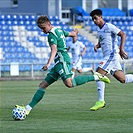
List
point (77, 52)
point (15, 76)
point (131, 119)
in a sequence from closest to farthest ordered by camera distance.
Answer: point (131, 119) < point (77, 52) < point (15, 76)

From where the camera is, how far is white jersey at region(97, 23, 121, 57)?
14.7 metres

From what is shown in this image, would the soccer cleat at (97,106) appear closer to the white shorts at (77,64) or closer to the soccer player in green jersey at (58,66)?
the soccer player in green jersey at (58,66)

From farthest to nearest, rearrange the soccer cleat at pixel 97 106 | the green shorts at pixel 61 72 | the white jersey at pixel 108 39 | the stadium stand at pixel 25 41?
the stadium stand at pixel 25 41
the white jersey at pixel 108 39
the soccer cleat at pixel 97 106
the green shorts at pixel 61 72

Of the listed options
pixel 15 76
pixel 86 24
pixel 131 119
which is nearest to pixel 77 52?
pixel 15 76

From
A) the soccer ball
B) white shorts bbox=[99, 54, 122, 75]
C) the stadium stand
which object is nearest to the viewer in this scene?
the soccer ball

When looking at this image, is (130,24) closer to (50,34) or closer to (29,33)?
(29,33)

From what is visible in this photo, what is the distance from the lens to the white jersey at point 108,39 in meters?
14.7

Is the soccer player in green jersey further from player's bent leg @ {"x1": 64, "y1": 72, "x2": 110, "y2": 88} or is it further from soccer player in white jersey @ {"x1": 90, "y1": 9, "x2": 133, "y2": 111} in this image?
soccer player in white jersey @ {"x1": 90, "y1": 9, "x2": 133, "y2": 111}

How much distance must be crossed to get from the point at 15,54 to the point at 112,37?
905 inches

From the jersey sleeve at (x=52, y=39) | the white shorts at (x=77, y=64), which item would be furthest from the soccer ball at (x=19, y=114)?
the white shorts at (x=77, y=64)

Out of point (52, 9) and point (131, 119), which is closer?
point (131, 119)

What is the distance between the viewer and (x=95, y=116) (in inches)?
512

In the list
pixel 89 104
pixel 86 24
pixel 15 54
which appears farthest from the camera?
pixel 86 24

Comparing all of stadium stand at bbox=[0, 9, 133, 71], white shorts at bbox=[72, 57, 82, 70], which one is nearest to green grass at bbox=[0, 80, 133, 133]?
white shorts at bbox=[72, 57, 82, 70]
